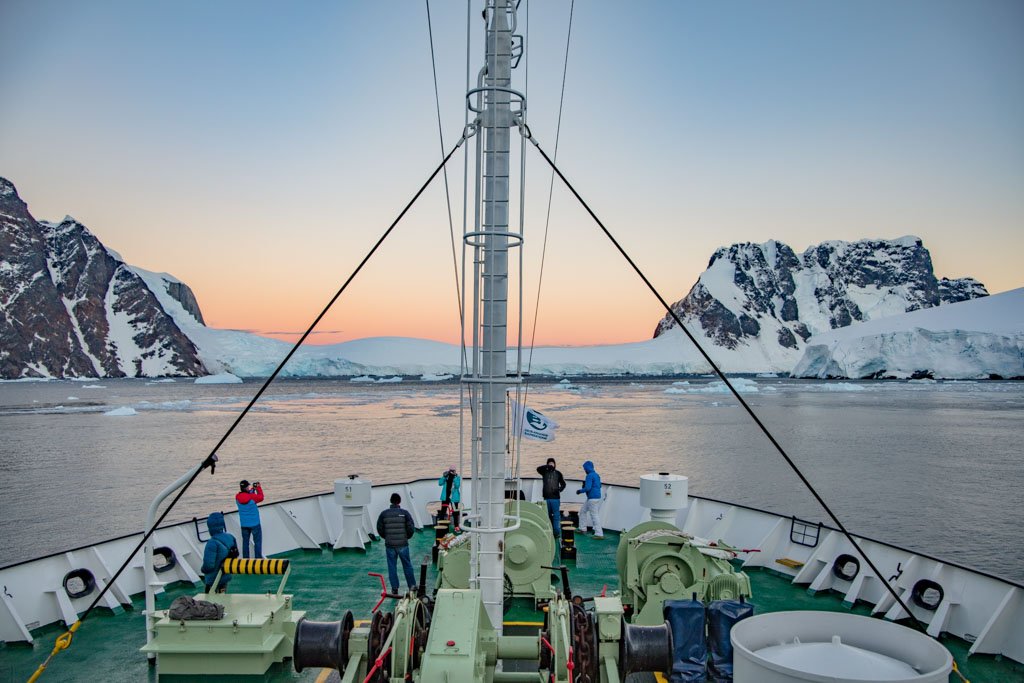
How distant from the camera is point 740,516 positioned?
11055 mm

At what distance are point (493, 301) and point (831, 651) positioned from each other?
160 inches

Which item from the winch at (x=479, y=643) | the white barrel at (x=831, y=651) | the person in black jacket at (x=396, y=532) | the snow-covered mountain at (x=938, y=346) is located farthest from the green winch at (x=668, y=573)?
the snow-covered mountain at (x=938, y=346)

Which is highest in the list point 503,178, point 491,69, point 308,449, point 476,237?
point 491,69

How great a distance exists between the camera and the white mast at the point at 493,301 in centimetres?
663

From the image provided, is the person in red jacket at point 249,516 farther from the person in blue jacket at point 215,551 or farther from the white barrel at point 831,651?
the white barrel at point 831,651

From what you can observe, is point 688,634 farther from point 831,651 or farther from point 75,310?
point 75,310

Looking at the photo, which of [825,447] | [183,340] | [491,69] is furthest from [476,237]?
[183,340]

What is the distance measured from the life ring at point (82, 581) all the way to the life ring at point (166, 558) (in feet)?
3.24

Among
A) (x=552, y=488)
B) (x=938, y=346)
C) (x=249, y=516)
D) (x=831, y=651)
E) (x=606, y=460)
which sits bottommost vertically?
(x=606, y=460)

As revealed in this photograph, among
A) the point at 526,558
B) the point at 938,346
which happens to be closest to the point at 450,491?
the point at 526,558

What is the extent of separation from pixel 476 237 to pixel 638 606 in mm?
4127

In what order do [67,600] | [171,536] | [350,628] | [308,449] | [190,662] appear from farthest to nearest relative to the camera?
[308,449] < [171,536] < [67,600] < [190,662] < [350,628]

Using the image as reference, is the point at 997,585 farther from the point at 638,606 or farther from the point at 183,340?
the point at 183,340

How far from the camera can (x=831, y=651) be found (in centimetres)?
341
